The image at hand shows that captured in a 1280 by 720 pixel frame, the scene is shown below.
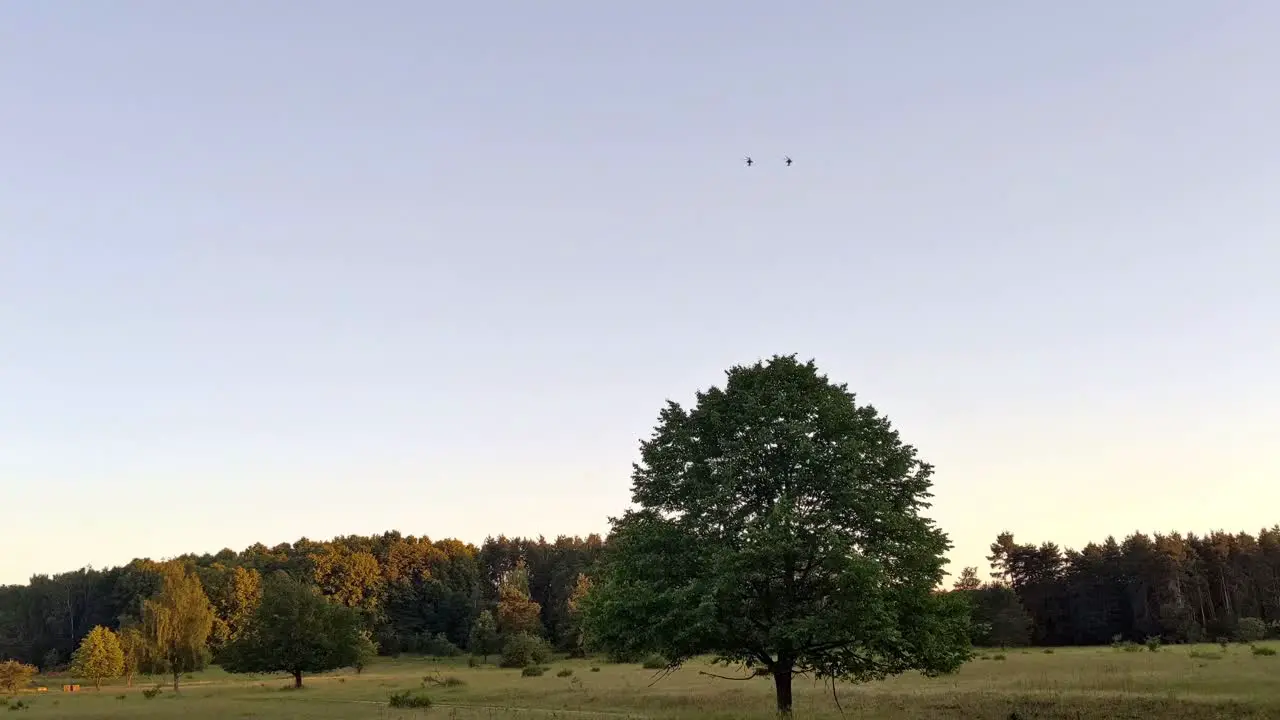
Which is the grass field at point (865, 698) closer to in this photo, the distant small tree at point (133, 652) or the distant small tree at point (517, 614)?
the distant small tree at point (133, 652)

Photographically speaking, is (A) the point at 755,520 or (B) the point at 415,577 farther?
(B) the point at 415,577

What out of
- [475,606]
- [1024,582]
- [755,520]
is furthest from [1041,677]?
[475,606]

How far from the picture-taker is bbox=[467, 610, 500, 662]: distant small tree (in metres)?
139

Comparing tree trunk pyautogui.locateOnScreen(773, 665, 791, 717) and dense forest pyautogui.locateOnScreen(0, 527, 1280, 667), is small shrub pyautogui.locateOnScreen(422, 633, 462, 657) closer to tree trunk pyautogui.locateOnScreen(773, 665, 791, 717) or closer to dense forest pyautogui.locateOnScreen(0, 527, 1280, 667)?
dense forest pyautogui.locateOnScreen(0, 527, 1280, 667)

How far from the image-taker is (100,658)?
3693 inches

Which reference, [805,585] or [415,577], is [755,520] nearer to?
[805,585]

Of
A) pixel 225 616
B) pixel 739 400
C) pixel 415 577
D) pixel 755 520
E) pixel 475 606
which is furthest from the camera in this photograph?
pixel 415 577

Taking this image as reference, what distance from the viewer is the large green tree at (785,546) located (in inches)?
1198

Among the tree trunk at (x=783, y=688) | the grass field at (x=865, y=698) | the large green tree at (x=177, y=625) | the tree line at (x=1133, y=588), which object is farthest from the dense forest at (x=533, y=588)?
the tree trunk at (x=783, y=688)

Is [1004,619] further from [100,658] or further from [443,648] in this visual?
[100,658]

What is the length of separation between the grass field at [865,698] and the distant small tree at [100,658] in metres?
25.7

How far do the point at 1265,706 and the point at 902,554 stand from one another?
15.8 m

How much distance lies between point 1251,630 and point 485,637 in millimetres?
106493

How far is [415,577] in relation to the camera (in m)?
179
